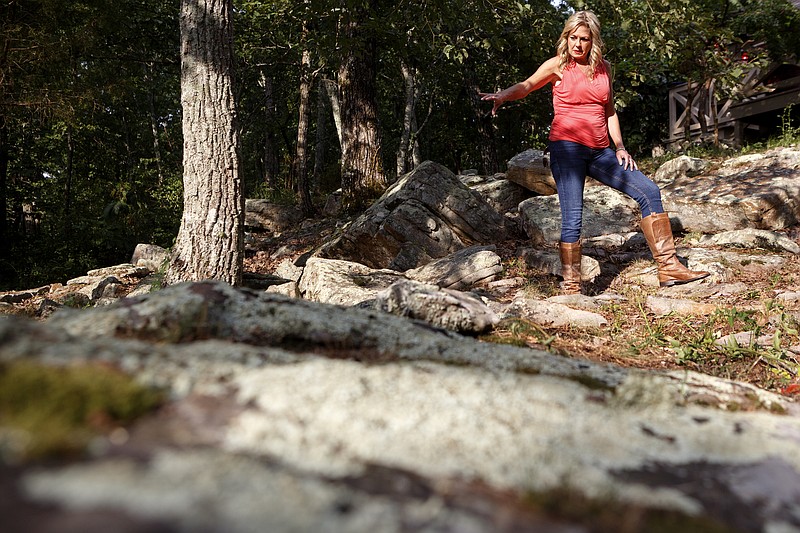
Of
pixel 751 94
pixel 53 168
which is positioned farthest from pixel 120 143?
pixel 751 94

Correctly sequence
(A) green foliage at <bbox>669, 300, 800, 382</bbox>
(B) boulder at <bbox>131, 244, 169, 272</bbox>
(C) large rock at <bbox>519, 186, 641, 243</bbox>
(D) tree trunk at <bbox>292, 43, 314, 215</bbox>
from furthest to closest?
(D) tree trunk at <bbox>292, 43, 314, 215</bbox> < (B) boulder at <bbox>131, 244, 169, 272</bbox> < (C) large rock at <bbox>519, 186, 641, 243</bbox> < (A) green foliage at <bbox>669, 300, 800, 382</bbox>

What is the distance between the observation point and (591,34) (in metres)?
4.56

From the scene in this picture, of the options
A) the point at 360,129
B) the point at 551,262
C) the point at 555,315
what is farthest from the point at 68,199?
the point at 555,315

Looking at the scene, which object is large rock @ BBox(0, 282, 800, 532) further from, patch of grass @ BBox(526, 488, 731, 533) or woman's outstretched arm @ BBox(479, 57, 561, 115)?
woman's outstretched arm @ BBox(479, 57, 561, 115)

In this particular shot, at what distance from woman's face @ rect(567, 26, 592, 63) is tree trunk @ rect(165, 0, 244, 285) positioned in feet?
10.9

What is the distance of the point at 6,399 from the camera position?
97 centimetres

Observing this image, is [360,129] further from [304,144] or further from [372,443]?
[372,443]

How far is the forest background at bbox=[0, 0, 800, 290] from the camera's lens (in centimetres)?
866

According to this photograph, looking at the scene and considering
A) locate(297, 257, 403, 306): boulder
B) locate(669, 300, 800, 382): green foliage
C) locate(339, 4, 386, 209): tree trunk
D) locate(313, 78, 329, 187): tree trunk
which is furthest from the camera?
locate(313, 78, 329, 187): tree trunk

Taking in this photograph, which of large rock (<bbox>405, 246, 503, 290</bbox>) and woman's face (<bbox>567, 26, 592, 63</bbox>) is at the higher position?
woman's face (<bbox>567, 26, 592, 63</bbox>)

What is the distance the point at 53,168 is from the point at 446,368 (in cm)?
2359

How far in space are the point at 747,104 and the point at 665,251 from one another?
60.1ft

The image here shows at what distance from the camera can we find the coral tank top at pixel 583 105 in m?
4.69

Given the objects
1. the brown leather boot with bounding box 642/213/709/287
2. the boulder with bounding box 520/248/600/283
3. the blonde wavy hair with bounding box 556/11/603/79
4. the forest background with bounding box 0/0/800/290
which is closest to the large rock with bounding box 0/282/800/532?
the brown leather boot with bounding box 642/213/709/287
